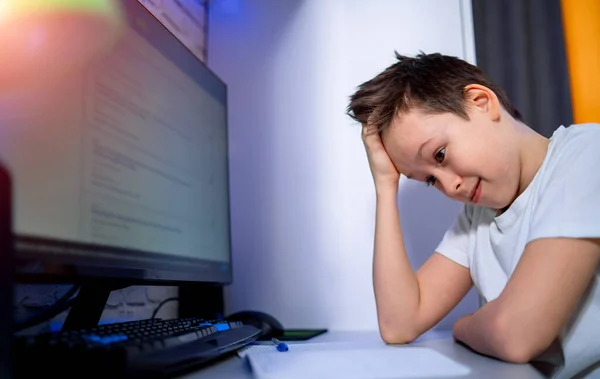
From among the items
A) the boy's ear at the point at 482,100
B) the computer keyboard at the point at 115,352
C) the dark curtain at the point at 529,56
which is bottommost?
the computer keyboard at the point at 115,352

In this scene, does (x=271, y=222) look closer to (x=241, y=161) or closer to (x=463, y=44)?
(x=241, y=161)

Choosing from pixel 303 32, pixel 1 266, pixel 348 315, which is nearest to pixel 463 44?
pixel 303 32

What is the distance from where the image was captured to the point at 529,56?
139 centimetres

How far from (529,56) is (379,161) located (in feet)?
2.20

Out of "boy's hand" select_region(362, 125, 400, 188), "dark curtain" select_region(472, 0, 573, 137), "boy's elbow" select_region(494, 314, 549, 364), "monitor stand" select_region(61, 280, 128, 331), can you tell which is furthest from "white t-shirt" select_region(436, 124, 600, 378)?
"monitor stand" select_region(61, 280, 128, 331)

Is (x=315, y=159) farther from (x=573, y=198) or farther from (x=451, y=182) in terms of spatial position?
Answer: (x=573, y=198)

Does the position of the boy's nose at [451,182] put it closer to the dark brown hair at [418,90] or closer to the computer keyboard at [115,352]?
the dark brown hair at [418,90]

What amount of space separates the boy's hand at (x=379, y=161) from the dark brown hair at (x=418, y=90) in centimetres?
4

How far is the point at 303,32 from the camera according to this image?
54.0 inches

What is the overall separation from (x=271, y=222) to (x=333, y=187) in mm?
186

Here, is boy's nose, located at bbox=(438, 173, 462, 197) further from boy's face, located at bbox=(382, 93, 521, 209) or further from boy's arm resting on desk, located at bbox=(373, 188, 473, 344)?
boy's arm resting on desk, located at bbox=(373, 188, 473, 344)

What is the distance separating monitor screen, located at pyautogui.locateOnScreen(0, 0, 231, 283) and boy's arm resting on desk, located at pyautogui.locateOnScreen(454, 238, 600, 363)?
1.64 ft

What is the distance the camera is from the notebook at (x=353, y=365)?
527mm

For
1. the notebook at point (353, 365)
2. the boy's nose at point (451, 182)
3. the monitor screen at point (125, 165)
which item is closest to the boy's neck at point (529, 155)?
the boy's nose at point (451, 182)
